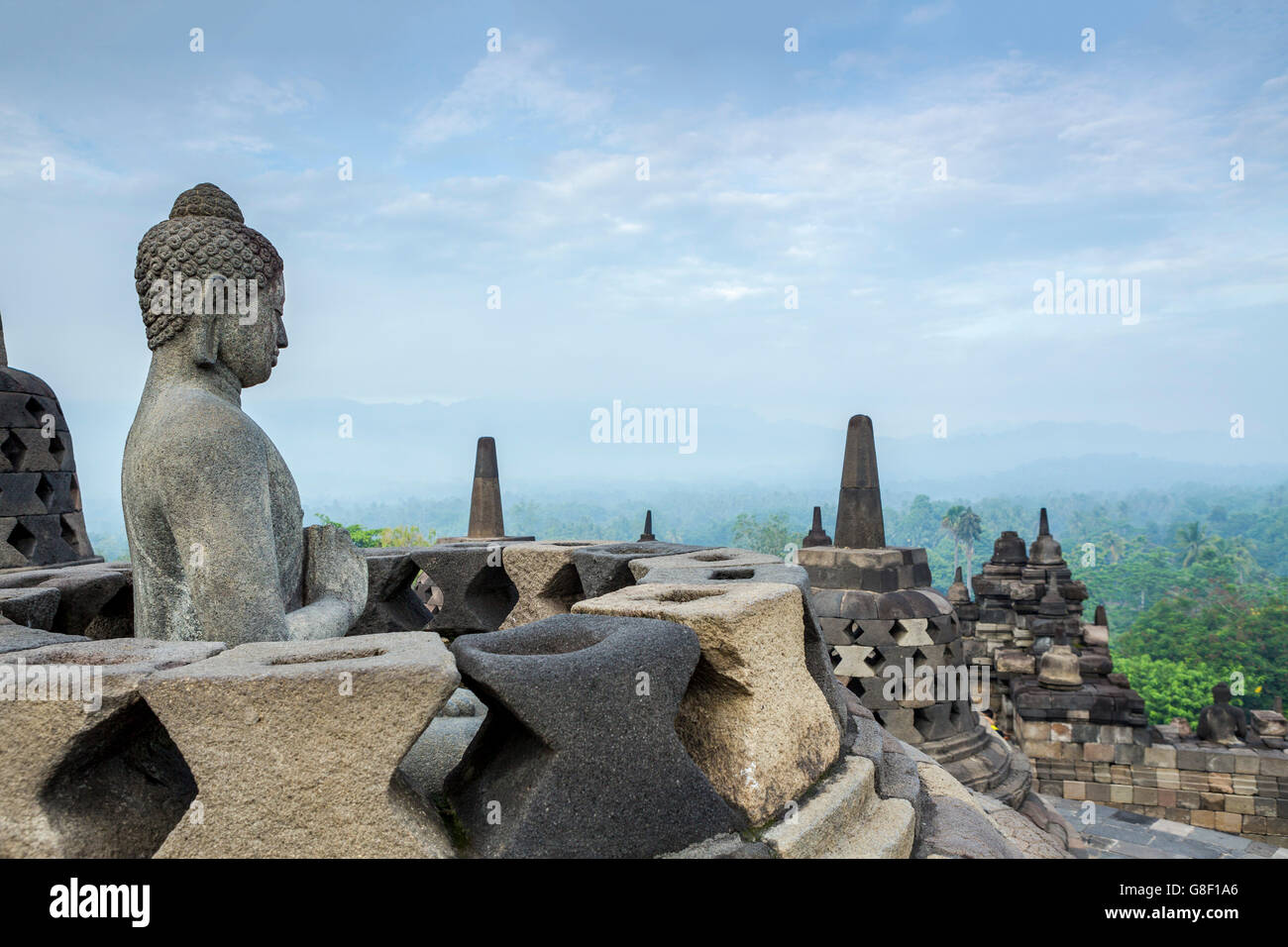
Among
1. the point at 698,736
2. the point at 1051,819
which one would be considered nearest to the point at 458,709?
the point at 698,736

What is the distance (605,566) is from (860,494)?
212 inches

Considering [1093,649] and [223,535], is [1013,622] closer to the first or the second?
[1093,649]

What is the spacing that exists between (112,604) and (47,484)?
3.09 meters

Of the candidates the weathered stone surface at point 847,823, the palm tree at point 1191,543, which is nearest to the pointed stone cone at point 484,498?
the weathered stone surface at point 847,823

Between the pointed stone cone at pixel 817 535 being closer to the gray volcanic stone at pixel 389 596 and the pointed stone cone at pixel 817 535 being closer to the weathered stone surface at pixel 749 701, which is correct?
the gray volcanic stone at pixel 389 596

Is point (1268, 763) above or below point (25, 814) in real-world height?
below

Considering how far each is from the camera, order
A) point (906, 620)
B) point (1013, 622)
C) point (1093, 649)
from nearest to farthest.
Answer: point (906, 620)
point (1093, 649)
point (1013, 622)

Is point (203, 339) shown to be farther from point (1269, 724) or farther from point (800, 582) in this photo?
point (1269, 724)

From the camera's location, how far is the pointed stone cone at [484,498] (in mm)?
11016

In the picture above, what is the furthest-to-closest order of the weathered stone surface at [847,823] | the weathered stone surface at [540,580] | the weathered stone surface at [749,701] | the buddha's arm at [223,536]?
the weathered stone surface at [540,580]
the buddha's arm at [223,536]
the weathered stone surface at [749,701]
the weathered stone surface at [847,823]

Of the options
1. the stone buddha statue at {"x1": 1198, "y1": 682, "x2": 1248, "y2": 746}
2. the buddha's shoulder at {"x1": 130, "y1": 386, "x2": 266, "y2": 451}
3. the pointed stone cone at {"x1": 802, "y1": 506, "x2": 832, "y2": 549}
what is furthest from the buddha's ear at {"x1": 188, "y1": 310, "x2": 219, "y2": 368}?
the stone buddha statue at {"x1": 1198, "y1": 682, "x2": 1248, "y2": 746}

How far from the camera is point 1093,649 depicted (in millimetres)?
13242

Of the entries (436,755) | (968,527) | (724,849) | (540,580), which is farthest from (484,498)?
(968,527)

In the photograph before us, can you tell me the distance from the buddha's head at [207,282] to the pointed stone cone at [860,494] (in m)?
6.65
